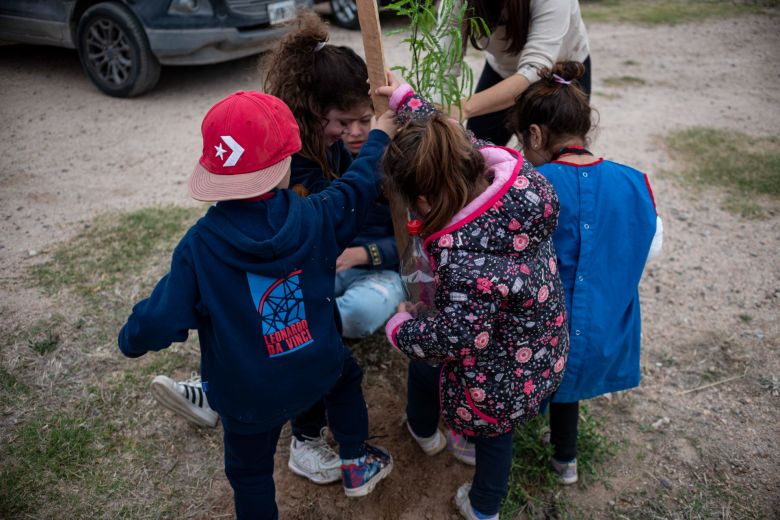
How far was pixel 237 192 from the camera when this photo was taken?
1.60 meters

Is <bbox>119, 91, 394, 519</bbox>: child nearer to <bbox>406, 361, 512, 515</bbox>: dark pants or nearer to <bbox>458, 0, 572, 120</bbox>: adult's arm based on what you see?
<bbox>406, 361, 512, 515</bbox>: dark pants

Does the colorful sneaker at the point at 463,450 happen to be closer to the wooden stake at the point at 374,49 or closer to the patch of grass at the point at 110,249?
the wooden stake at the point at 374,49

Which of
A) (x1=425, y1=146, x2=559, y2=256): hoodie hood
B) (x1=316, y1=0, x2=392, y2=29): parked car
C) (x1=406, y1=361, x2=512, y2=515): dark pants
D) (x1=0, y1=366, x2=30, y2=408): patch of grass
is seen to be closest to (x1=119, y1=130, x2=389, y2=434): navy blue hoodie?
(x1=425, y1=146, x2=559, y2=256): hoodie hood

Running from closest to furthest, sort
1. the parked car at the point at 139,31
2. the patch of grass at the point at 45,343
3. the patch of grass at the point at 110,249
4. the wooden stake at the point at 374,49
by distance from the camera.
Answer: the wooden stake at the point at 374,49, the patch of grass at the point at 45,343, the patch of grass at the point at 110,249, the parked car at the point at 139,31

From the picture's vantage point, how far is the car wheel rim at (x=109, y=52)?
5.45 m

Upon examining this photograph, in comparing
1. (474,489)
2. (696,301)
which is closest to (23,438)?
(474,489)

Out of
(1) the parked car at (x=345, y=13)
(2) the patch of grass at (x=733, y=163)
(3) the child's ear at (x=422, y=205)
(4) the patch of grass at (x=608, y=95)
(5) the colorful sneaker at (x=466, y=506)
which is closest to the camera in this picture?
(3) the child's ear at (x=422, y=205)

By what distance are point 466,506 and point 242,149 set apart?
5.27 feet

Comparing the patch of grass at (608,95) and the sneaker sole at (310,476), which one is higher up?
the patch of grass at (608,95)

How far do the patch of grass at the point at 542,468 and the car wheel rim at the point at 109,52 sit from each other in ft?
16.4

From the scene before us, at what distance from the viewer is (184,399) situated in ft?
8.38

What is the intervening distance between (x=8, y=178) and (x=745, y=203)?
560 cm

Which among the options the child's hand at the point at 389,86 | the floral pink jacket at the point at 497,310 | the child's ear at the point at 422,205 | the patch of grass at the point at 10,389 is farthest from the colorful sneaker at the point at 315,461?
the child's hand at the point at 389,86

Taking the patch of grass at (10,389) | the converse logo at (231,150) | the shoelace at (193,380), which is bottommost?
the shoelace at (193,380)
